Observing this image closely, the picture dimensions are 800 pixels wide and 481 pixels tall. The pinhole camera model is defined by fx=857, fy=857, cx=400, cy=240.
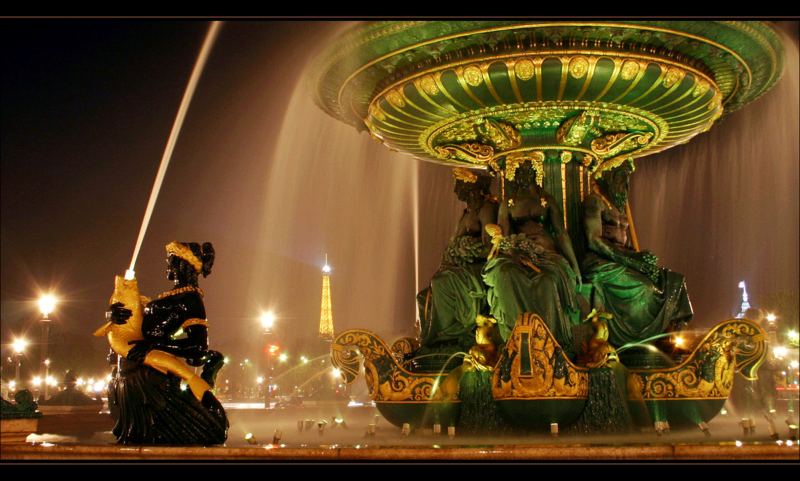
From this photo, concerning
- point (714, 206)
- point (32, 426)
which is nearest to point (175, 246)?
point (32, 426)

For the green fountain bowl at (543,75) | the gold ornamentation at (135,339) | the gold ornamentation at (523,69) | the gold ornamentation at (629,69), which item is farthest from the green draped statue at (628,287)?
the gold ornamentation at (135,339)

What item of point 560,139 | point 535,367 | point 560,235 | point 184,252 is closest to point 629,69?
point 560,139

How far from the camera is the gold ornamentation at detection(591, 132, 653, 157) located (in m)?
9.53

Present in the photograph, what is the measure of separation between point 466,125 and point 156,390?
191 inches

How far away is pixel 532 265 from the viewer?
845 centimetres

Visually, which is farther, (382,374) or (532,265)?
(382,374)

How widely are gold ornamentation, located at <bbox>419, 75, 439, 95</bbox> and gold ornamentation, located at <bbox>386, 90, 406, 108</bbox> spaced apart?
36 cm

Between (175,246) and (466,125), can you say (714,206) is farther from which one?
(175,246)

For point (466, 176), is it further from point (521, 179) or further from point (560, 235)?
point (560, 235)

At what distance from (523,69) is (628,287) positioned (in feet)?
8.61

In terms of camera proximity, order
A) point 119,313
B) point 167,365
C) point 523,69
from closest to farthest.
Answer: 1. point 167,365
2. point 119,313
3. point 523,69

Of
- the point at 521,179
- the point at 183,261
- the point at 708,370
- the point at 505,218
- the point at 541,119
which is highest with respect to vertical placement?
the point at 541,119

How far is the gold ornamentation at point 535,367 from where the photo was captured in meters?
7.65

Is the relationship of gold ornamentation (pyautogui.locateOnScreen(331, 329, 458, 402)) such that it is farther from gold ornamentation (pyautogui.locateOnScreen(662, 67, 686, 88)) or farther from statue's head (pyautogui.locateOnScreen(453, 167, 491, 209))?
gold ornamentation (pyautogui.locateOnScreen(662, 67, 686, 88))
